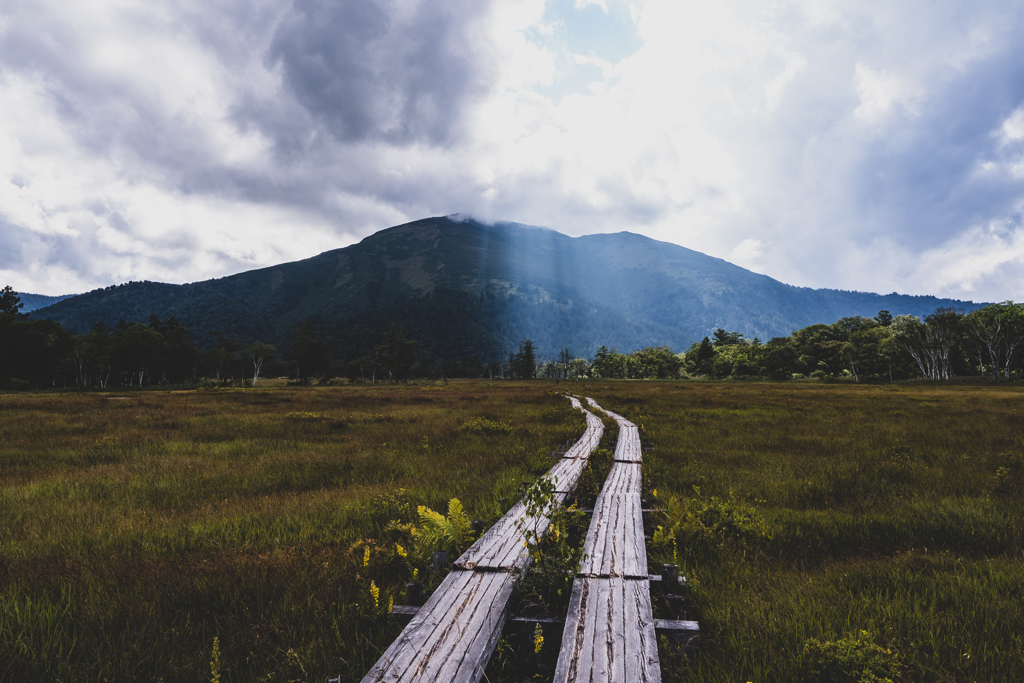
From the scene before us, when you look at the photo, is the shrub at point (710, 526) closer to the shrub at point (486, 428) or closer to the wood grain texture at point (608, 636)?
the wood grain texture at point (608, 636)

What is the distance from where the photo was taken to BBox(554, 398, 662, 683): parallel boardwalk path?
2777 mm

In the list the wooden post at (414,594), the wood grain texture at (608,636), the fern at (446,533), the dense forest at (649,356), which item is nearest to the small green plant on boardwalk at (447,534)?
the fern at (446,533)

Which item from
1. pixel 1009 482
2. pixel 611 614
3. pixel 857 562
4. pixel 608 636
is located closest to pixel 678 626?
pixel 611 614

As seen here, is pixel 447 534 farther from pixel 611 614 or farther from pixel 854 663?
pixel 854 663

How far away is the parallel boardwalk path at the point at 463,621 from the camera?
8.68ft

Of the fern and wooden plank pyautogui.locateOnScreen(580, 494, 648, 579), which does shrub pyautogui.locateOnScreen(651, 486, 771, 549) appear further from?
the fern

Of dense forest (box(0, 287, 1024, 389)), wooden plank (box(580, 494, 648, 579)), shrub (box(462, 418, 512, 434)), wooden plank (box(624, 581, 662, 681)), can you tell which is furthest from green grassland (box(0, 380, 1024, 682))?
dense forest (box(0, 287, 1024, 389))

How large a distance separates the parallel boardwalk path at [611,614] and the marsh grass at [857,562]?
1.53ft

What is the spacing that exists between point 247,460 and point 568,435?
32.9 feet

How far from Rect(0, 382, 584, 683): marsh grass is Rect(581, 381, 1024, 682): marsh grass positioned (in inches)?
119

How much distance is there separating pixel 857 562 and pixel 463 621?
5.23 meters

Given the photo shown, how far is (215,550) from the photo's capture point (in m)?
5.25

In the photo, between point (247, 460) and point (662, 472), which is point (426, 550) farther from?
point (247, 460)

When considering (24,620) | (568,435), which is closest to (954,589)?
(24,620)
